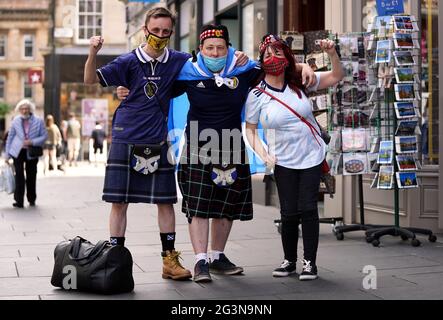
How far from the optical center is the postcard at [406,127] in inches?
307

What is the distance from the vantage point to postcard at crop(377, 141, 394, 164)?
7.80 m

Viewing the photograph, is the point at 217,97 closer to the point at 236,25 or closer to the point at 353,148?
the point at 353,148

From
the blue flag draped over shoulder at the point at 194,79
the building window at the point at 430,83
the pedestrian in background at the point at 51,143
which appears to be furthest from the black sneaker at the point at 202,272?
the pedestrian in background at the point at 51,143

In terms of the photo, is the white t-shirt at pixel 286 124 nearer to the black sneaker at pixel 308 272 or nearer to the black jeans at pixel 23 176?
the black sneaker at pixel 308 272

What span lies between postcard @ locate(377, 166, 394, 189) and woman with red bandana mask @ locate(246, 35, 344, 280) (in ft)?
7.01

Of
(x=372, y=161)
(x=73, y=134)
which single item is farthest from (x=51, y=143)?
(x=372, y=161)

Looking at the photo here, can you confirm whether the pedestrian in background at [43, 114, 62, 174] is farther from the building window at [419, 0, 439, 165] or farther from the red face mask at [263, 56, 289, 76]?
the red face mask at [263, 56, 289, 76]

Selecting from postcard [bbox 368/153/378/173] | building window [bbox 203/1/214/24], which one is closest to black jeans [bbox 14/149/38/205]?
building window [bbox 203/1/214/24]

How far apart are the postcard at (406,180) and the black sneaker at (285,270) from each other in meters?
2.23

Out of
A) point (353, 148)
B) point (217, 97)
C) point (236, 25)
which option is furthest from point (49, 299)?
point (236, 25)

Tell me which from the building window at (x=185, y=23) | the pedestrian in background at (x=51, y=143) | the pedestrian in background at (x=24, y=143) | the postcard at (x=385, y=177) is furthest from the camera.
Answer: the pedestrian in background at (x=51, y=143)

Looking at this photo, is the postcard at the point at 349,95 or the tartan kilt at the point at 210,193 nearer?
the tartan kilt at the point at 210,193

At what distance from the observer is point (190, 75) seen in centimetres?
568
